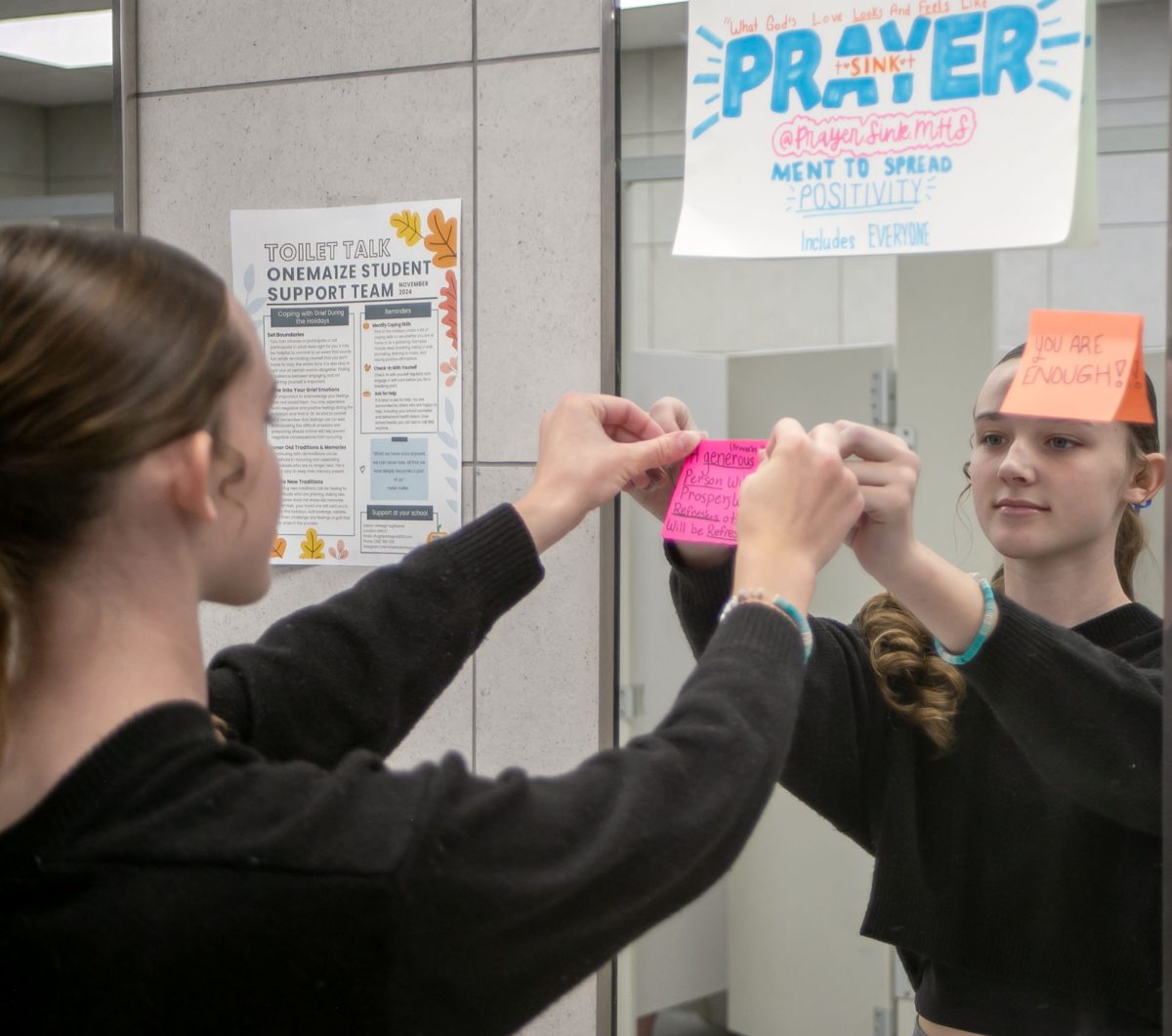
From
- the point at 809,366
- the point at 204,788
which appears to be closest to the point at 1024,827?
the point at 809,366

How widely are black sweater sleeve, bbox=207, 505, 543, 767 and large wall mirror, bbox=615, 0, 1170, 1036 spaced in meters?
0.31

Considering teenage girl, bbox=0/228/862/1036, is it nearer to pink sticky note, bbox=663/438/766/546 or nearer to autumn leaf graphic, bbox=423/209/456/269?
pink sticky note, bbox=663/438/766/546

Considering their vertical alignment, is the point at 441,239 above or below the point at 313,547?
above

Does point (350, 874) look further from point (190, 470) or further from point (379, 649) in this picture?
point (379, 649)

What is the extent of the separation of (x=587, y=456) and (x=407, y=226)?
0.44 m

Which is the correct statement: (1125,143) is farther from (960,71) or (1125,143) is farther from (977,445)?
(977,445)

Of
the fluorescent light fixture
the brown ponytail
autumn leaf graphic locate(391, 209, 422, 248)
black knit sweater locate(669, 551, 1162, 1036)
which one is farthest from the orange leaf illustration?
the brown ponytail

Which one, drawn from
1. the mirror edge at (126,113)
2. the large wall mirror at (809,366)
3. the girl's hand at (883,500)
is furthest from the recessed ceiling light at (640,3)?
the mirror edge at (126,113)

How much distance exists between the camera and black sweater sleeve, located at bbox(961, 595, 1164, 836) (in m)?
1.03

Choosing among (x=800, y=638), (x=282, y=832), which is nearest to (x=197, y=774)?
(x=282, y=832)

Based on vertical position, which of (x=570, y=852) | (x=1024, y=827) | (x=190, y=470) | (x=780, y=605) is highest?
(x=190, y=470)

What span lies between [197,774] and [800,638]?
0.42 meters

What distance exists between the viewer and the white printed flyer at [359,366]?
1.47 m

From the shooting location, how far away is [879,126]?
118 centimetres
